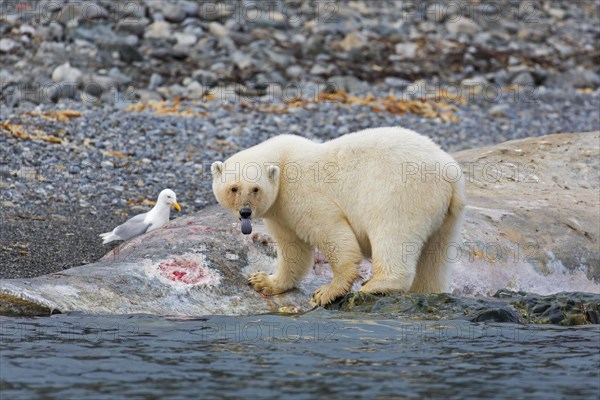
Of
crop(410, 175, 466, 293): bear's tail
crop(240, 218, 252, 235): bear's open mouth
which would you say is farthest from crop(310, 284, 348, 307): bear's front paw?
crop(240, 218, 252, 235): bear's open mouth

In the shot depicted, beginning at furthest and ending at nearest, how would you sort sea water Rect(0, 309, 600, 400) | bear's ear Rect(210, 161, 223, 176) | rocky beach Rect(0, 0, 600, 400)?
1. bear's ear Rect(210, 161, 223, 176)
2. rocky beach Rect(0, 0, 600, 400)
3. sea water Rect(0, 309, 600, 400)

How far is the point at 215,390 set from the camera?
19.4 feet

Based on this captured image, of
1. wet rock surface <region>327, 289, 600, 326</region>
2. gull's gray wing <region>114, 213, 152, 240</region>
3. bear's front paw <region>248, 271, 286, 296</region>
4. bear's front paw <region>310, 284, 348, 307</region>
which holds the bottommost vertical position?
wet rock surface <region>327, 289, 600, 326</region>

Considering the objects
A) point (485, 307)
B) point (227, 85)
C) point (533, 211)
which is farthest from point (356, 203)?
point (227, 85)

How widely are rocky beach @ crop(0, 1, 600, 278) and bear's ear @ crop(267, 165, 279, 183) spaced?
320cm

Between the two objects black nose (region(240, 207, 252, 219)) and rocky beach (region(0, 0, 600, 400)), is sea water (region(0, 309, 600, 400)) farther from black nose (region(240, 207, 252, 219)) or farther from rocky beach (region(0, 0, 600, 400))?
black nose (region(240, 207, 252, 219))

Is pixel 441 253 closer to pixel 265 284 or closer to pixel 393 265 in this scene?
pixel 393 265

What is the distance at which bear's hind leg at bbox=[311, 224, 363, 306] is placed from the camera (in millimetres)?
8102

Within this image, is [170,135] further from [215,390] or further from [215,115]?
[215,390]

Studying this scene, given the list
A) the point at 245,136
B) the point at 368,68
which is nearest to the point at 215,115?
the point at 245,136

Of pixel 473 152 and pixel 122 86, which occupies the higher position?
pixel 122 86

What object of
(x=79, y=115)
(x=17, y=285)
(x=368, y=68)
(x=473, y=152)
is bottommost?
(x=17, y=285)

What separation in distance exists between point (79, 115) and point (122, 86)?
2.29 meters

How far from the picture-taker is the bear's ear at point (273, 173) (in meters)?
8.11
